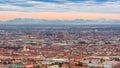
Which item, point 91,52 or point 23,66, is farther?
point 91,52

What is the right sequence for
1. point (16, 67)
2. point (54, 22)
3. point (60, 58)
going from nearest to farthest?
point (16, 67)
point (60, 58)
point (54, 22)

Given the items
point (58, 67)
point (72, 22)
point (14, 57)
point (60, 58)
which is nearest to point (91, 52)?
point (60, 58)

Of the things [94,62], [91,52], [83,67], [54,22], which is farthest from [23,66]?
[54,22]

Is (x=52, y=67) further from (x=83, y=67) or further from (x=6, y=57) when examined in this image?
(x=6, y=57)

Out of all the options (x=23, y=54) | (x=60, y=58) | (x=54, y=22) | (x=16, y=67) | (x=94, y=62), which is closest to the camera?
(x=16, y=67)

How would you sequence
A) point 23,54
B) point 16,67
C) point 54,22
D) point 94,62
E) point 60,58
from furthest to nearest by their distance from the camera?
point 54,22 < point 23,54 < point 60,58 < point 94,62 < point 16,67

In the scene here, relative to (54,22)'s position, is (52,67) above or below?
above

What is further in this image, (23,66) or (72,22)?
(72,22)

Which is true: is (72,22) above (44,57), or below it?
below

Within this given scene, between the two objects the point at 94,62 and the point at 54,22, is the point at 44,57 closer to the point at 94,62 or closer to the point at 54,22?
the point at 94,62
